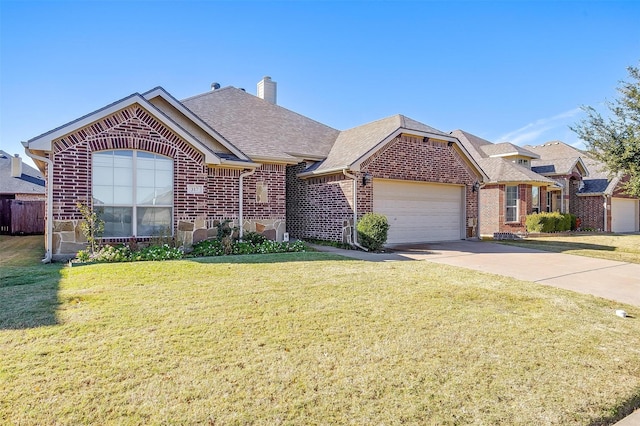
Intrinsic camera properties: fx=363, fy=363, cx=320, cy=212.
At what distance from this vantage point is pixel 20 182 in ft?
76.2

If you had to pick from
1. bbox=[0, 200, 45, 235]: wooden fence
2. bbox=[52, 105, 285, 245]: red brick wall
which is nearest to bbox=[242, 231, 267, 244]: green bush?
bbox=[52, 105, 285, 245]: red brick wall

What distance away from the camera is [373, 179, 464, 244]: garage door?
1391 centimetres

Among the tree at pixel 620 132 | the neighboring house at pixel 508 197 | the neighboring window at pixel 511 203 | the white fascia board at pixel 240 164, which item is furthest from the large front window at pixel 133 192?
the neighboring window at pixel 511 203

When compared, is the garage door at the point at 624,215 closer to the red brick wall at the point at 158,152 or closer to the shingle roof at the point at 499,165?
the shingle roof at the point at 499,165

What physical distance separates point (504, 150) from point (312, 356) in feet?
79.0

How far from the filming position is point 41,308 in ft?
15.8

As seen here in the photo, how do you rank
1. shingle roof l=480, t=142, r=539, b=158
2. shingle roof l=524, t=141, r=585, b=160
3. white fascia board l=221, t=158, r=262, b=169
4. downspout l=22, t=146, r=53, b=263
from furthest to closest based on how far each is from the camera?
shingle roof l=524, t=141, r=585, b=160, shingle roof l=480, t=142, r=539, b=158, white fascia board l=221, t=158, r=262, b=169, downspout l=22, t=146, r=53, b=263

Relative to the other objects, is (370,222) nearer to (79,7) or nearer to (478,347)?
(478,347)

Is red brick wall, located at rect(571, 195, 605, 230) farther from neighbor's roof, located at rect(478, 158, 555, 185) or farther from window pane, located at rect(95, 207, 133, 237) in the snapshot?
window pane, located at rect(95, 207, 133, 237)

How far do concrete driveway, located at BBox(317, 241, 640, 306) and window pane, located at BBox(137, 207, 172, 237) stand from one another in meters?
5.46

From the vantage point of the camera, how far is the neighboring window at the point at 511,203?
69.1ft

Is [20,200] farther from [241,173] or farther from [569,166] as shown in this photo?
[569,166]

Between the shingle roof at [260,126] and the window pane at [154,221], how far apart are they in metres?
3.58

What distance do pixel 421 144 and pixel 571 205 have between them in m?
18.7
